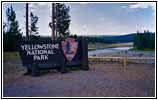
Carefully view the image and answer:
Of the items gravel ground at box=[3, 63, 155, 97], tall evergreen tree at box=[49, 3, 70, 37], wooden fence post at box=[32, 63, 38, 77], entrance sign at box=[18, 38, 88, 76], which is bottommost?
gravel ground at box=[3, 63, 155, 97]

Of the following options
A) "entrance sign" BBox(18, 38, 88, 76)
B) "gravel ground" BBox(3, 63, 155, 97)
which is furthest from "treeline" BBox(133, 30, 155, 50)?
"gravel ground" BBox(3, 63, 155, 97)

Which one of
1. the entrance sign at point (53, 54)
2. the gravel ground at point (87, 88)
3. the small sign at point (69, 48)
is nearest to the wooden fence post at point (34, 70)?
the entrance sign at point (53, 54)

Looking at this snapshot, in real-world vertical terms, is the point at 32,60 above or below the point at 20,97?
above

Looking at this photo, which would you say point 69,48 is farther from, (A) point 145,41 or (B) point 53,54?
(A) point 145,41

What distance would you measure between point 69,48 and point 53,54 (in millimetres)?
917

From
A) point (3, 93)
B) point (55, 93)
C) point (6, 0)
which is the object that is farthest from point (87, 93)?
point (6, 0)

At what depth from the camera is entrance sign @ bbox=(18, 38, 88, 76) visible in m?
8.38

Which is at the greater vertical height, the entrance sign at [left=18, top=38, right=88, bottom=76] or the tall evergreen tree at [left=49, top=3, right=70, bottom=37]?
the tall evergreen tree at [left=49, top=3, right=70, bottom=37]

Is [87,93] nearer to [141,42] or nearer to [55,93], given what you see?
[55,93]

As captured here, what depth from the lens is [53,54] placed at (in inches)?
348

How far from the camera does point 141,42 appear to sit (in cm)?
6644

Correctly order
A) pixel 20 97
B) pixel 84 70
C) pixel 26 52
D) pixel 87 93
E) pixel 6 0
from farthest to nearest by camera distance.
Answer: pixel 84 70
pixel 26 52
pixel 6 0
pixel 87 93
pixel 20 97

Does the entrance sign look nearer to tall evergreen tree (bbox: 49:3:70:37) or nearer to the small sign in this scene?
the small sign

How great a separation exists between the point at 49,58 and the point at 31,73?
1161 millimetres
